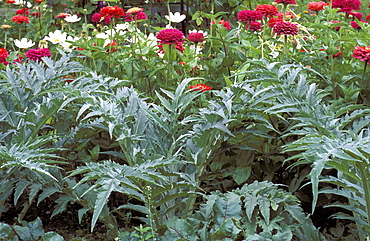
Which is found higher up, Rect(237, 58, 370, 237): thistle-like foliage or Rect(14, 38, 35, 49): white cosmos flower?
Rect(237, 58, 370, 237): thistle-like foliage

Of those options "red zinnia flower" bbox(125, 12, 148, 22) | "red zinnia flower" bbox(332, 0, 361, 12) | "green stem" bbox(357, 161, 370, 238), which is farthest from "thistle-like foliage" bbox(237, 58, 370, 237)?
"red zinnia flower" bbox(125, 12, 148, 22)

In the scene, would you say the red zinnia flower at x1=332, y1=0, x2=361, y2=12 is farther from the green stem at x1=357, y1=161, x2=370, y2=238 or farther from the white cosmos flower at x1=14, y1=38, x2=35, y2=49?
the white cosmos flower at x1=14, y1=38, x2=35, y2=49

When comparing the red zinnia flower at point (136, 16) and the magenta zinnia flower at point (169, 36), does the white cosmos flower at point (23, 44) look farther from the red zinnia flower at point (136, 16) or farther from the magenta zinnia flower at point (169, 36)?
the magenta zinnia flower at point (169, 36)

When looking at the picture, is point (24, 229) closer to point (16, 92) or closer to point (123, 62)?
point (16, 92)

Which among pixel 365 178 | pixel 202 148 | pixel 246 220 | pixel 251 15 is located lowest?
pixel 246 220

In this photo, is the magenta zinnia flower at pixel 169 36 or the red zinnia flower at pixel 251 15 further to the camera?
the red zinnia flower at pixel 251 15

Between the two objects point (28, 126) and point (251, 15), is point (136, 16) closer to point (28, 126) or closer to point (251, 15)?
point (251, 15)

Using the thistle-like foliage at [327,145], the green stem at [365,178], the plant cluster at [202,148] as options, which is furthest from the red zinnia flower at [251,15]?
the green stem at [365,178]

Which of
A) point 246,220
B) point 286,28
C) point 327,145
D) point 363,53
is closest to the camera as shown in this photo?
point 327,145

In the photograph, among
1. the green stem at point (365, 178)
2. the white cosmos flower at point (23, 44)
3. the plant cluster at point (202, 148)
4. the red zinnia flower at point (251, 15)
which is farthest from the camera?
the white cosmos flower at point (23, 44)

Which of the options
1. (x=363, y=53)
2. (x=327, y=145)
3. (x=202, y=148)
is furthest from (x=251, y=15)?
(x=327, y=145)

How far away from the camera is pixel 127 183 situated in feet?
4.83

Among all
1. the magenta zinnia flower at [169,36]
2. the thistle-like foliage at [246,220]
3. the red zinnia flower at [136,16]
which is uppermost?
the magenta zinnia flower at [169,36]

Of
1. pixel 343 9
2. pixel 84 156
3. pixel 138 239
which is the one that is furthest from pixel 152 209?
pixel 343 9
